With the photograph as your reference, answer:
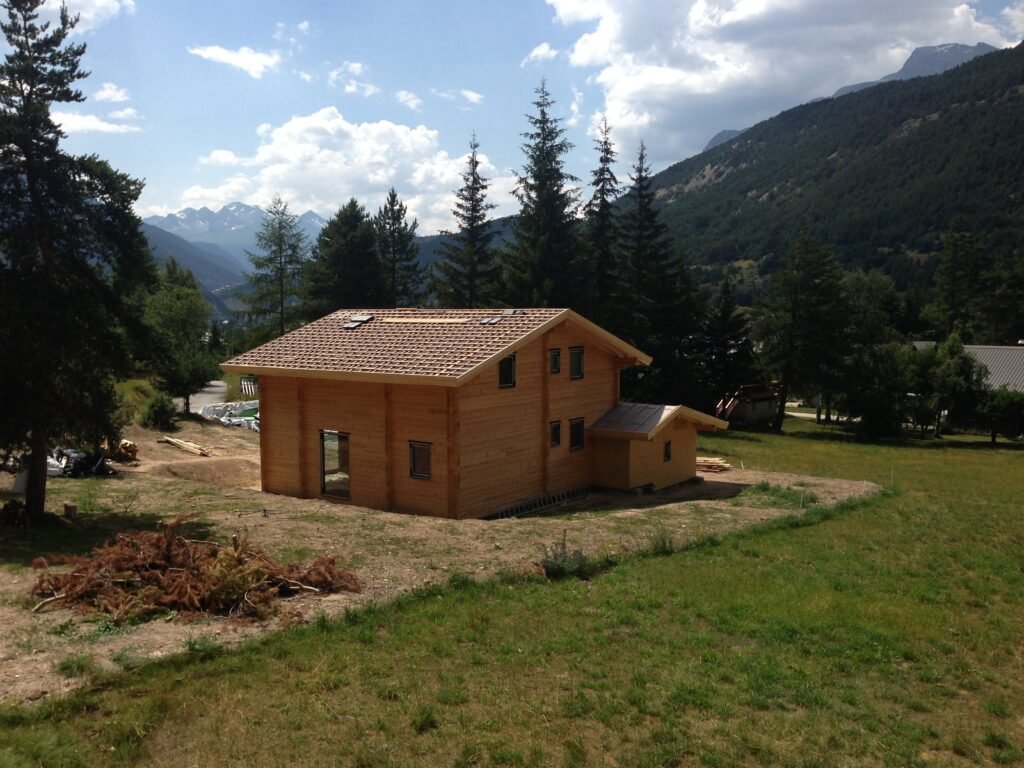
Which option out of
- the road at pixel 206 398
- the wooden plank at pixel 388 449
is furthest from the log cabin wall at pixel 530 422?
the road at pixel 206 398

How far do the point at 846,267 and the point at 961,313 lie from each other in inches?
2375

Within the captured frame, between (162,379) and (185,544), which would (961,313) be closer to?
(162,379)

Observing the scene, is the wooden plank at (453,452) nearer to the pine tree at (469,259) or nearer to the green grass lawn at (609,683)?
the green grass lawn at (609,683)

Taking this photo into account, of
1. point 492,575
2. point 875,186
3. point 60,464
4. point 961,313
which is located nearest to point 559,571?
point 492,575

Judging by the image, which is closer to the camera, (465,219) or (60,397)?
(60,397)

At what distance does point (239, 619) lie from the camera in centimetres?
1024

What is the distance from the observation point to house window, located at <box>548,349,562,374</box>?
22.8 m

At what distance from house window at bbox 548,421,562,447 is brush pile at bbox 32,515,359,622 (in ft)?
36.6

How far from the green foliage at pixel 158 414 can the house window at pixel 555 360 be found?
1994 cm

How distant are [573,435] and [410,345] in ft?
19.0

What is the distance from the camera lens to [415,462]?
66.0ft

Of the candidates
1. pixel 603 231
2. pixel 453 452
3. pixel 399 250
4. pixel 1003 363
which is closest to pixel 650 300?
pixel 603 231

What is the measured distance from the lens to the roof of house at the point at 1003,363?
60.2 m

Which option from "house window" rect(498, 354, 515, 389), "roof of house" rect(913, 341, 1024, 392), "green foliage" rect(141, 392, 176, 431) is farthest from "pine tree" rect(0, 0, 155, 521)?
"roof of house" rect(913, 341, 1024, 392)
